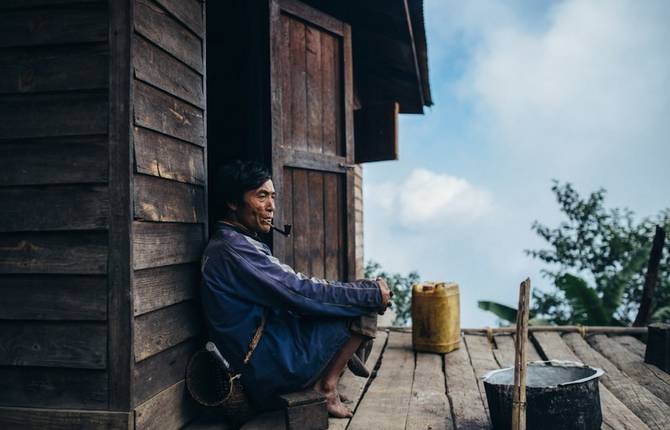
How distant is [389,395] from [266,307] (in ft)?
3.81

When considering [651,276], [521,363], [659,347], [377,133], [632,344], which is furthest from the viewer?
[651,276]

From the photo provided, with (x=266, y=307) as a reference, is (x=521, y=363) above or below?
below

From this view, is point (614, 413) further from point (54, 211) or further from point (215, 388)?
point (54, 211)

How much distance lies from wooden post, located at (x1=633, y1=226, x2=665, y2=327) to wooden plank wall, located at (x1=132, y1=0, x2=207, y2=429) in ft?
15.9

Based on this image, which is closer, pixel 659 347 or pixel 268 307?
pixel 268 307

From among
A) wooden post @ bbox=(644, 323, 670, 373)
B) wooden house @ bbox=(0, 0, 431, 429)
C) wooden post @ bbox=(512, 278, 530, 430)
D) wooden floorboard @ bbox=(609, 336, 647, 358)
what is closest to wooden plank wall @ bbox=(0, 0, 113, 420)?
wooden house @ bbox=(0, 0, 431, 429)

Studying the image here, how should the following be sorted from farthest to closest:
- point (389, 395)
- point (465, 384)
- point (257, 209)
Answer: point (465, 384) < point (389, 395) < point (257, 209)

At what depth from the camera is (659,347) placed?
4.60 m

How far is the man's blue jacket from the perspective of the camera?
307cm

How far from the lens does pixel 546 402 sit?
2.77 meters

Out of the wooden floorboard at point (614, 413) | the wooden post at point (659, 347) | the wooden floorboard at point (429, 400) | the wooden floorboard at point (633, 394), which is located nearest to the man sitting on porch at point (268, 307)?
the wooden floorboard at point (429, 400)

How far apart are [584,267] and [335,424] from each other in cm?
833

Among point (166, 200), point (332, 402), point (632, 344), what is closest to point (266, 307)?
point (332, 402)

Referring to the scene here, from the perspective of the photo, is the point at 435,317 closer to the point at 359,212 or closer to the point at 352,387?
the point at 352,387
